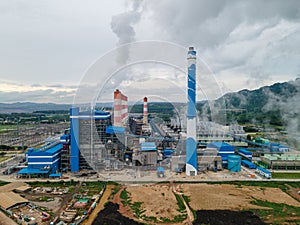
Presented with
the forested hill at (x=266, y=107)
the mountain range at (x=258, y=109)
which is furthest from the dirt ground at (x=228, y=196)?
the forested hill at (x=266, y=107)

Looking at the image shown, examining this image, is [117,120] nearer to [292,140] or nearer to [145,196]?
[145,196]

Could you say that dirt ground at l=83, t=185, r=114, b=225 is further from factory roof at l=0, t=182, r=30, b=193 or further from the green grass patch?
the green grass patch

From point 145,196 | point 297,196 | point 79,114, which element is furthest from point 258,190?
point 79,114

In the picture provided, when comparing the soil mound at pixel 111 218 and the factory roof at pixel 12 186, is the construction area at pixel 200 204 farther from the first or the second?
the factory roof at pixel 12 186

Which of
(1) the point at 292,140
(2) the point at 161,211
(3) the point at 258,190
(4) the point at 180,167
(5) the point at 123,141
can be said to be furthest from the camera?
(1) the point at 292,140

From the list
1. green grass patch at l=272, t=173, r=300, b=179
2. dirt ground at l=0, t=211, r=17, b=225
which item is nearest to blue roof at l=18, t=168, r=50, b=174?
dirt ground at l=0, t=211, r=17, b=225

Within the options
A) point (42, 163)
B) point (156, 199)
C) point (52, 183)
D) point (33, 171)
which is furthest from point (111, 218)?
point (42, 163)
